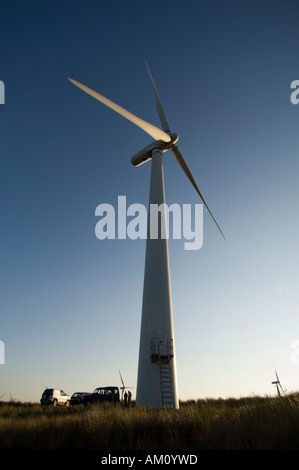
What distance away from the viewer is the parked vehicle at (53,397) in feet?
96.5

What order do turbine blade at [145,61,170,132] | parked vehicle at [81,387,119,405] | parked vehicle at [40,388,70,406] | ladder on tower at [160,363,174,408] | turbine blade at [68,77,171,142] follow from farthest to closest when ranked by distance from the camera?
parked vehicle at [40,388,70,406] → turbine blade at [145,61,170,132] → parked vehicle at [81,387,119,405] → turbine blade at [68,77,171,142] → ladder on tower at [160,363,174,408]

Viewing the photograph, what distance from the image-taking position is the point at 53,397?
2975 cm

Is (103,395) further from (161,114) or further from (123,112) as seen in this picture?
(161,114)

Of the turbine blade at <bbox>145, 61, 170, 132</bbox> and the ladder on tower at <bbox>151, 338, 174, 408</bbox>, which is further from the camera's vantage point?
the turbine blade at <bbox>145, 61, 170, 132</bbox>

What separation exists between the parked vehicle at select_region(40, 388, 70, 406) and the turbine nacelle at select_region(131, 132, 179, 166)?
23.9 meters

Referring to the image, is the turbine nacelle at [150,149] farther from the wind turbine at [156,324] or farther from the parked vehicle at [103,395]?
the parked vehicle at [103,395]

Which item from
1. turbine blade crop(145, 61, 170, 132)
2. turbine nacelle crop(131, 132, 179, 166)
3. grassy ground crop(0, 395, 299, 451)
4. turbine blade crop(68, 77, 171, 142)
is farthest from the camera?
turbine blade crop(145, 61, 170, 132)

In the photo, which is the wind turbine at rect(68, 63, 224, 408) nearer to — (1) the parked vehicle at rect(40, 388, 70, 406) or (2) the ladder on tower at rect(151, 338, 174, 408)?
(2) the ladder on tower at rect(151, 338, 174, 408)

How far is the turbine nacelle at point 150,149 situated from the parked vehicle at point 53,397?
939 inches

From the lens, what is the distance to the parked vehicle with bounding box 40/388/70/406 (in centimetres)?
2942

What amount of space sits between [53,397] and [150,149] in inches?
1004

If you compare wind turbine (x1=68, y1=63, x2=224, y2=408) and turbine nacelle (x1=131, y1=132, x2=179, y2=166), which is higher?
turbine nacelle (x1=131, y1=132, x2=179, y2=166)

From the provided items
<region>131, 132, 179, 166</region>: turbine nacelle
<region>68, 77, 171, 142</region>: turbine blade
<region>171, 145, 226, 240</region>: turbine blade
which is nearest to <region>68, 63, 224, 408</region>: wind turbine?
<region>68, 77, 171, 142</region>: turbine blade
